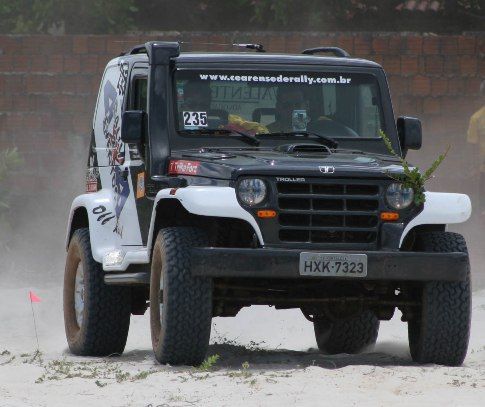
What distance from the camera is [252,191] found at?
333 inches

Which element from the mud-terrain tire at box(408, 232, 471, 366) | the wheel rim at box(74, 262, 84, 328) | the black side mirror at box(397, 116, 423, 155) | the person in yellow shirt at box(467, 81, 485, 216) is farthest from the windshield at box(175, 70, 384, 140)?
the person in yellow shirt at box(467, 81, 485, 216)

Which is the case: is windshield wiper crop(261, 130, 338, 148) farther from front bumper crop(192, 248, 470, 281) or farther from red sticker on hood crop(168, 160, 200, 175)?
front bumper crop(192, 248, 470, 281)

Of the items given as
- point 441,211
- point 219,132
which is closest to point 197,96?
point 219,132

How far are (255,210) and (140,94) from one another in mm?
1703

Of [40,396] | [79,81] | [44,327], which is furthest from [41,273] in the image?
[40,396]

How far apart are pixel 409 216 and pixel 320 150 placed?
784mm

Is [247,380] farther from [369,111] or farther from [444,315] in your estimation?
[369,111]

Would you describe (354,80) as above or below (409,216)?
above

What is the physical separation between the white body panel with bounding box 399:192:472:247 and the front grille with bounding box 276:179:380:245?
0.75 ft

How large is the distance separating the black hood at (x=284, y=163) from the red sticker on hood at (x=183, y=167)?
31 mm

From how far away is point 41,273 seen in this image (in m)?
16.3

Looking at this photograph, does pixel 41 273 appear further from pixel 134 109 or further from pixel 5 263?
pixel 134 109

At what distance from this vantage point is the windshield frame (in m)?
9.34

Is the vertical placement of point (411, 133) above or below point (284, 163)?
above
